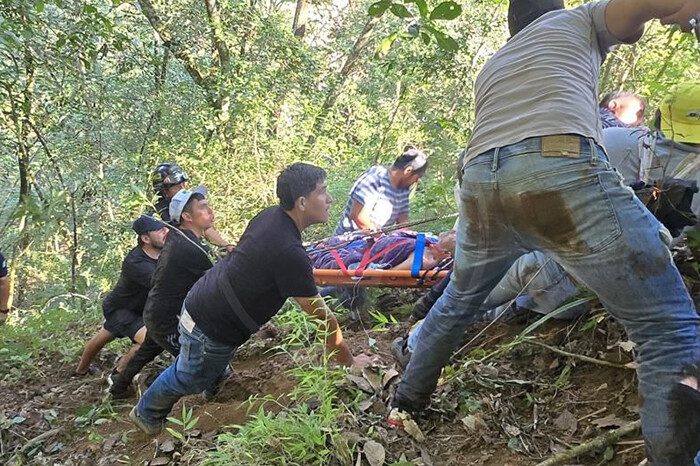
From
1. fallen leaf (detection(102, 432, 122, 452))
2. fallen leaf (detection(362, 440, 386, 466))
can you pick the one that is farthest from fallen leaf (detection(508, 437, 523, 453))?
fallen leaf (detection(102, 432, 122, 452))

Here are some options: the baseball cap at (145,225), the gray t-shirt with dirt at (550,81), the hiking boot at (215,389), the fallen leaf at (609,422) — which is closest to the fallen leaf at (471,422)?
the fallen leaf at (609,422)

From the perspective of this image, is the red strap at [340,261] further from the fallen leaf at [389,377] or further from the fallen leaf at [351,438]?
the fallen leaf at [351,438]

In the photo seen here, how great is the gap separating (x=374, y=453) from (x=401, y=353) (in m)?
0.87

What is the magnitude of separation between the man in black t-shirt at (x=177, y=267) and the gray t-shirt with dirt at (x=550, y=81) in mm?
2328

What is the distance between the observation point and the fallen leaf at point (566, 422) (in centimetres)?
230

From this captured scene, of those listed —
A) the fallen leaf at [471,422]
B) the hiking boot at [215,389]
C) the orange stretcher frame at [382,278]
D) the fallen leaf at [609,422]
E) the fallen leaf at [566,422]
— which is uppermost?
the fallen leaf at [609,422]

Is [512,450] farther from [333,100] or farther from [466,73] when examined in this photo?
[333,100]

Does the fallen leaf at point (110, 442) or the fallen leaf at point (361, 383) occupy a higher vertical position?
the fallen leaf at point (361, 383)

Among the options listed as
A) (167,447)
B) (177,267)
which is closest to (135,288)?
(177,267)

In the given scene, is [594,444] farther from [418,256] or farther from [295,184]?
[418,256]

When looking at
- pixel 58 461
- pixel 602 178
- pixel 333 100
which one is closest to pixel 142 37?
pixel 333 100

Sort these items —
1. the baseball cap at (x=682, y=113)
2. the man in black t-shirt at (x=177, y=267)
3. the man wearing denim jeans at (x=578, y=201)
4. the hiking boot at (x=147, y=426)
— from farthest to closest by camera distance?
the man in black t-shirt at (x=177, y=267)
the hiking boot at (x=147, y=426)
the baseball cap at (x=682, y=113)
the man wearing denim jeans at (x=578, y=201)

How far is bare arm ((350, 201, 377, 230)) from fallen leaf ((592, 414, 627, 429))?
3292 millimetres

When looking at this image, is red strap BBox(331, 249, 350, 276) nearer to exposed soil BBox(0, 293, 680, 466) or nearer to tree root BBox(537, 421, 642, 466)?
exposed soil BBox(0, 293, 680, 466)
